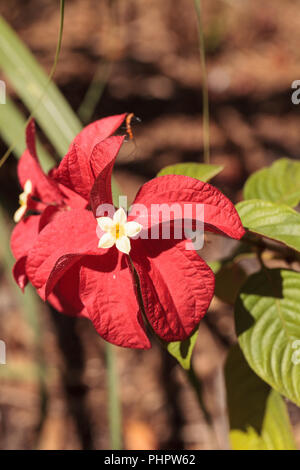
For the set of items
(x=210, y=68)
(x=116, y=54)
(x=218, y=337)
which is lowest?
(x=218, y=337)

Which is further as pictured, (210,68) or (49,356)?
(210,68)

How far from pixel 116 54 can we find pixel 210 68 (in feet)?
1.04

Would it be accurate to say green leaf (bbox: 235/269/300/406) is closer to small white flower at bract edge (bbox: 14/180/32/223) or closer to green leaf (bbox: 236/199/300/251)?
green leaf (bbox: 236/199/300/251)

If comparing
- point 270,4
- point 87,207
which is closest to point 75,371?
point 87,207

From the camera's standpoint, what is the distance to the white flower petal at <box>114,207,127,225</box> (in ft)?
1.32

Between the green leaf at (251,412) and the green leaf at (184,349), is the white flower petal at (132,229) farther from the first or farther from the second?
the green leaf at (251,412)

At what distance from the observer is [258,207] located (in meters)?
0.46

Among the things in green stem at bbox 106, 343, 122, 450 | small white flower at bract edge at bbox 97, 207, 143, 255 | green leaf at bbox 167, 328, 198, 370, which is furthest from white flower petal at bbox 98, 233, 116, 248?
green stem at bbox 106, 343, 122, 450

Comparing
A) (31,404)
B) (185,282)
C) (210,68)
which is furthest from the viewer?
(210,68)

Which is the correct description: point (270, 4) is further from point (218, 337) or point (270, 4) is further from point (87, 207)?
point (87, 207)

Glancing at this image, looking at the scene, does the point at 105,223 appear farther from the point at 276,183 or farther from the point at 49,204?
the point at 276,183

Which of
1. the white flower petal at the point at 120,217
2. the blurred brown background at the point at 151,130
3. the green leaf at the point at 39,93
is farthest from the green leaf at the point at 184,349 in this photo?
the blurred brown background at the point at 151,130

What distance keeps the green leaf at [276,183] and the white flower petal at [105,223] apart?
278 millimetres

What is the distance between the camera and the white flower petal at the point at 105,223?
399mm
